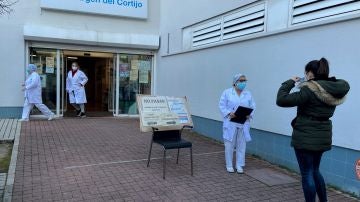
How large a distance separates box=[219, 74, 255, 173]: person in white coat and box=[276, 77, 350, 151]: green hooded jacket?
6.43 ft

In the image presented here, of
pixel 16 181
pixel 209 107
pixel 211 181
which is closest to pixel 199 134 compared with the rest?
pixel 209 107

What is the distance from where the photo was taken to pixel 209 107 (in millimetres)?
8977

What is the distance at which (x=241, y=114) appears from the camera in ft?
18.9

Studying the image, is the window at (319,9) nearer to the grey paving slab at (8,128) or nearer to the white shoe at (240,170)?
the white shoe at (240,170)

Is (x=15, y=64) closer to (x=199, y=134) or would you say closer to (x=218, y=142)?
(x=199, y=134)

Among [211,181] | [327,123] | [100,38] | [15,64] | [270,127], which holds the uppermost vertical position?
[100,38]

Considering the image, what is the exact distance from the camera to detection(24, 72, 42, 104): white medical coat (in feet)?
33.9

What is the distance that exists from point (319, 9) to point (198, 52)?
4294 mm

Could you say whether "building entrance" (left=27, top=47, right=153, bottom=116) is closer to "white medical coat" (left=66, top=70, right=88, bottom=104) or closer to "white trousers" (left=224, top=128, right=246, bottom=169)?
"white medical coat" (left=66, top=70, right=88, bottom=104)

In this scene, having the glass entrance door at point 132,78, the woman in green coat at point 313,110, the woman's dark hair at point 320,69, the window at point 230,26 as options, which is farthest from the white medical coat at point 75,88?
the woman's dark hair at point 320,69

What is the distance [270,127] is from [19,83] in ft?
26.5

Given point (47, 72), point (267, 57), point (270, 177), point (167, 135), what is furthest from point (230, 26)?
point (47, 72)

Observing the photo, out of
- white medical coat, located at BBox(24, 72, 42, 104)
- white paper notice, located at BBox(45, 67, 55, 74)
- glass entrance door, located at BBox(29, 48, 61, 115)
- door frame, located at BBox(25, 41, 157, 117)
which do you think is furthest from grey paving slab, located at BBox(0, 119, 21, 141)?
white paper notice, located at BBox(45, 67, 55, 74)

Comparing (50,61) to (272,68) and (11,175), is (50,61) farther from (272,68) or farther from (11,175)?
(272,68)
